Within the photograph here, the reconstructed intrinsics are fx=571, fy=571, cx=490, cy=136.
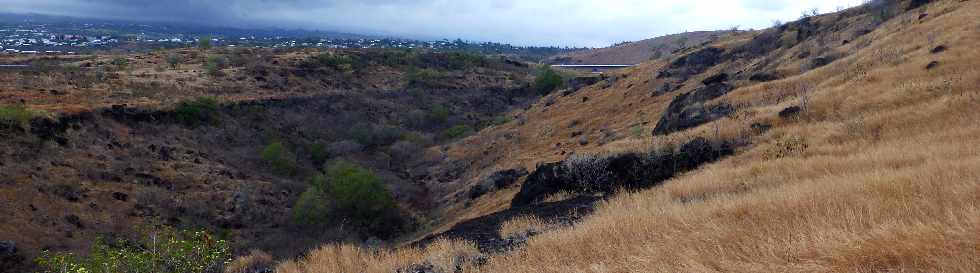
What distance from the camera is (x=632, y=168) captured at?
43.5ft

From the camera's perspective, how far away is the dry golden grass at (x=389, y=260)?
682 cm

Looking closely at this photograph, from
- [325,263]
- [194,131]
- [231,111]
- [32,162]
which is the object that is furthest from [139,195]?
[325,263]

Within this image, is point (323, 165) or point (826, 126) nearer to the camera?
point (826, 126)

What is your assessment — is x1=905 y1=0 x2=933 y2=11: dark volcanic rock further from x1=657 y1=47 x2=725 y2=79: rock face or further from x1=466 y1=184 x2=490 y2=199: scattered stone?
x1=466 y1=184 x2=490 y2=199: scattered stone

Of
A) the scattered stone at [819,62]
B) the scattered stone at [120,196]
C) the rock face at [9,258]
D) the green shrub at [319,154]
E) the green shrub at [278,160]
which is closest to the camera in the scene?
the rock face at [9,258]

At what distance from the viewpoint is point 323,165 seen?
35031 millimetres

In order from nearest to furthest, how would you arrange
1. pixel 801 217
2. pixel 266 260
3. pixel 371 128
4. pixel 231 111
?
1. pixel 801 217
2. pixel 266 260
3. pixel 231 111
4. pixel 371 128

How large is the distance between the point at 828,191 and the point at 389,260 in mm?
5297

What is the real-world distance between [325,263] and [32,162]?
23.6 m

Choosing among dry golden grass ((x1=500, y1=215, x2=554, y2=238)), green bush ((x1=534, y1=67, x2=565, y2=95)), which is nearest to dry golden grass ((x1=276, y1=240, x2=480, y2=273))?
dry golden grass ((x1=500, y1=215, x2=554, y2=238))

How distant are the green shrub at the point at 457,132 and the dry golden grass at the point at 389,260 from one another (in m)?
35.7

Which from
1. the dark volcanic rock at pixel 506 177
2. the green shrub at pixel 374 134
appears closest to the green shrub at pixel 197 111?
the green shrub at pixel 374 134

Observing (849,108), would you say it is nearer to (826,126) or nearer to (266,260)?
(826,126)

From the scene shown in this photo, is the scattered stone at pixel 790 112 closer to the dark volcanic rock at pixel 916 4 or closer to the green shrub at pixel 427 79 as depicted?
the dark volcanic rock at pixel 916 4
